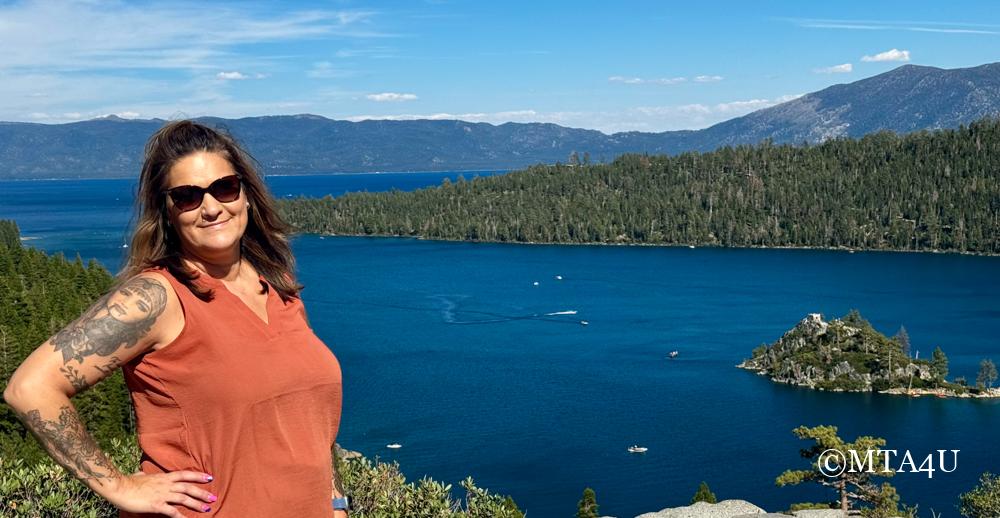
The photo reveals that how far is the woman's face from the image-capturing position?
2990mm

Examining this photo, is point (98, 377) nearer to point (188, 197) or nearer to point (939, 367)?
point (188, 197)

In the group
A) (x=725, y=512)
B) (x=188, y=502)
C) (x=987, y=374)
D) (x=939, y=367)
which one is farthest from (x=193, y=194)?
(x=987, y=374)

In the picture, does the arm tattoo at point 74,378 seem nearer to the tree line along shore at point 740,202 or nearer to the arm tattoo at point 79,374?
the arm tattoo at point 79,374

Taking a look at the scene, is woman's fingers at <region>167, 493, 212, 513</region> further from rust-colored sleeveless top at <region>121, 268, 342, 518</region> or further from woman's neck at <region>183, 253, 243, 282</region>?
woman's neck at <region>183, 253, 243, 282</region>

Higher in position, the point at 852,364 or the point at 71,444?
the point at 71,444

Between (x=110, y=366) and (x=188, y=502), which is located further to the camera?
(x=188, y=502)

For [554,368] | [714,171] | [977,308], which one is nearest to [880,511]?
[554,368]

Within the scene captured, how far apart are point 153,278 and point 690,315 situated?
74.1 meters

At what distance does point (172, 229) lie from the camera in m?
3.06

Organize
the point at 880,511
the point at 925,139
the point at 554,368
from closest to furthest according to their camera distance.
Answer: the point at 880,511
the point at 554,368
the point at 925,139

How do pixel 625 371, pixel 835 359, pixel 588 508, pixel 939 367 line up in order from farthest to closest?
pixel 835 359 < pixel 625 371 < pixel 939 367 < pixel 588 508

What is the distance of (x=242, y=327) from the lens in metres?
2.90

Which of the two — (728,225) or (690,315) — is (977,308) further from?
(728,225)

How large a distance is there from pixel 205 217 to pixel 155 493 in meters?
0.85
